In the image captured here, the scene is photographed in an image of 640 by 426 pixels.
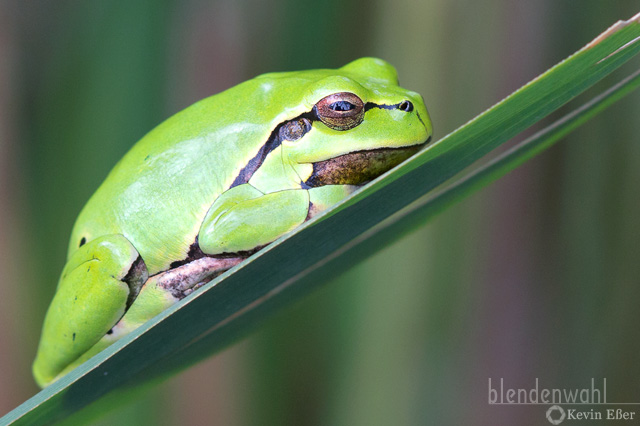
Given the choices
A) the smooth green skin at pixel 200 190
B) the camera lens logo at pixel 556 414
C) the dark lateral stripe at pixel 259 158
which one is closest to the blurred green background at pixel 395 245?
the camera lens logo at pixel 556 414

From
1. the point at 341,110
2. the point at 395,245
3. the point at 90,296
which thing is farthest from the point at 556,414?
the point at 90,296

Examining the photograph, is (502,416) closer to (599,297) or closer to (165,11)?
(599,297)

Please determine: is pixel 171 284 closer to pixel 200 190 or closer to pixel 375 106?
pixel 200 190

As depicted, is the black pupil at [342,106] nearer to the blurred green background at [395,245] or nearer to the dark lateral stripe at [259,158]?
the dark lateral stripe at [259,158]

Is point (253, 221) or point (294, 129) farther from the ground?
point (294, 129)

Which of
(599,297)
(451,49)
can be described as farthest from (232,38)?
(599,297)

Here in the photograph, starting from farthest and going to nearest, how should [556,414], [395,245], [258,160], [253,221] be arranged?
[395,245] → [556,414] → [258,160] → [253,221]

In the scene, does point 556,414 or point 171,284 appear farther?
point 556,414
